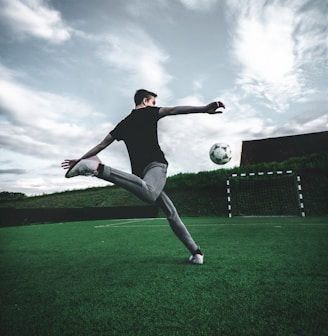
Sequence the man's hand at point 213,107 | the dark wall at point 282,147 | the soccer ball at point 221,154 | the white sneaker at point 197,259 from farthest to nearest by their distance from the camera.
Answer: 1. the dark wall at point 282,147
2. the soccer ball at point 221,154
3. the white sneaker at point 197,259
4. the man's hand at point 213,107

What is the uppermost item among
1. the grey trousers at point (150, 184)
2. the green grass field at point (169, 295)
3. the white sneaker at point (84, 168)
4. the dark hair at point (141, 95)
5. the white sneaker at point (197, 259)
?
the dark hair at point (141, 95)

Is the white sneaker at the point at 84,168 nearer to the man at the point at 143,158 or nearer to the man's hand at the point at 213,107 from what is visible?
the man at the point at 143,158

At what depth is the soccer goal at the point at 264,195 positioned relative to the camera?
11.3m

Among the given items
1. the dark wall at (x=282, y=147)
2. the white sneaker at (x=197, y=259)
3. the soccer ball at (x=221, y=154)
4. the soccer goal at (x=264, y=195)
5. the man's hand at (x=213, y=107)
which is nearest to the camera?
the man's hand at (x=213, y=107)

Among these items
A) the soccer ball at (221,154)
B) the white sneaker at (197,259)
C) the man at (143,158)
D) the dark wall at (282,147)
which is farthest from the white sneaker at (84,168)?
the dark wall at (282,147)

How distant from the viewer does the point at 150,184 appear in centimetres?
233

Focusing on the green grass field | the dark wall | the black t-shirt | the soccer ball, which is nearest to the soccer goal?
the soccer ball

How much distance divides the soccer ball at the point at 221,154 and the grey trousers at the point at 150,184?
8.36m

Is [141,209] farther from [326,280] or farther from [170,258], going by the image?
[326,280]

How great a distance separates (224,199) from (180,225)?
10.3 m

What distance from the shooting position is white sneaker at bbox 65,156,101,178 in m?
2.16

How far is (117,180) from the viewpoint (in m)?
2.20

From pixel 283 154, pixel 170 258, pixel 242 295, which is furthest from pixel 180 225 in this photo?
pixel 283 154

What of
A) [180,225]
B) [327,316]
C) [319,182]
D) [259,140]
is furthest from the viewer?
[259,140]
